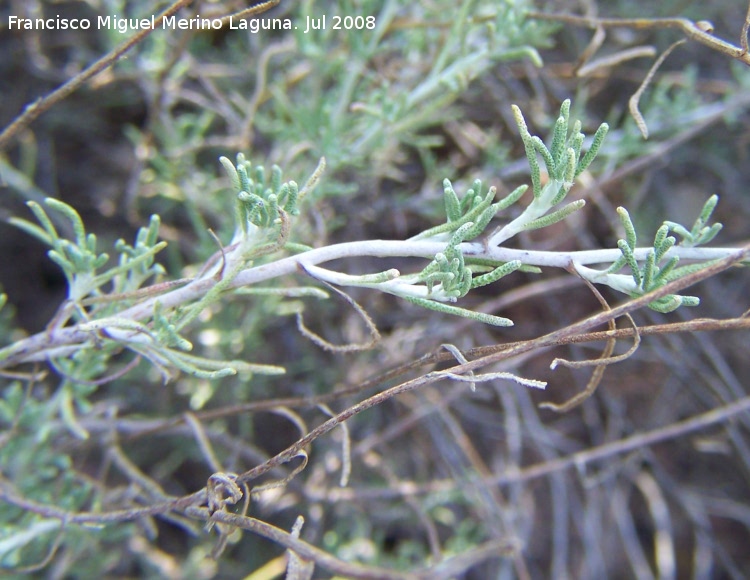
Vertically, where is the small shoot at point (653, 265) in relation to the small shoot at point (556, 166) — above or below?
below

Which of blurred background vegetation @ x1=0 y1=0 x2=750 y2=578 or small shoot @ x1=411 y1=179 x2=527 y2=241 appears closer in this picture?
small shoot @ x1=411 y1=179 x2=527 y2=241

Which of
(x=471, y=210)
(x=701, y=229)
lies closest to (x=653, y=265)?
(x=701, y=229)

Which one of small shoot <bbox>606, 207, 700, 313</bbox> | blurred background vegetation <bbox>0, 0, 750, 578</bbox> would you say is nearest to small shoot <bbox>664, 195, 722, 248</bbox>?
small shoot <bbox>606, 207, 700, 313</bbox>

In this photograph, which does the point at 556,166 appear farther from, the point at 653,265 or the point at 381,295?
the point at 381,295

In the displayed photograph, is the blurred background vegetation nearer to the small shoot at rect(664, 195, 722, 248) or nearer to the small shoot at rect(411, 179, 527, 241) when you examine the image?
the small shoot at rect(411, 179, 527, 241)

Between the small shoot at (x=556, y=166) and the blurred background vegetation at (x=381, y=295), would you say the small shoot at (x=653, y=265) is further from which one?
the blurred background vegetation at (x=381, y=295)

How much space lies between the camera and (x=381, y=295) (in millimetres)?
2160

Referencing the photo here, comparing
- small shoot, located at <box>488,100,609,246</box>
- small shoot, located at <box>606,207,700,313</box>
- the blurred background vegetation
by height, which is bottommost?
the blurred background vegetation

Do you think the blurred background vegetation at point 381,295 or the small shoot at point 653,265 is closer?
the small shoot at point 653,265

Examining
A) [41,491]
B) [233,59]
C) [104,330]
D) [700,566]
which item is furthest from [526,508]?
[233,59]

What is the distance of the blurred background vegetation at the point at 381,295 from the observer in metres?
1.70

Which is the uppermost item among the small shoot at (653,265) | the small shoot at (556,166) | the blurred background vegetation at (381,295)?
the small shoot at (556,166)

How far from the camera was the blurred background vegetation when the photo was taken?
170 centimetres

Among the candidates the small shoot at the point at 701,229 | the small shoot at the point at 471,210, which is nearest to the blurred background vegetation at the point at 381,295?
the small shoot at the point at 471,210
